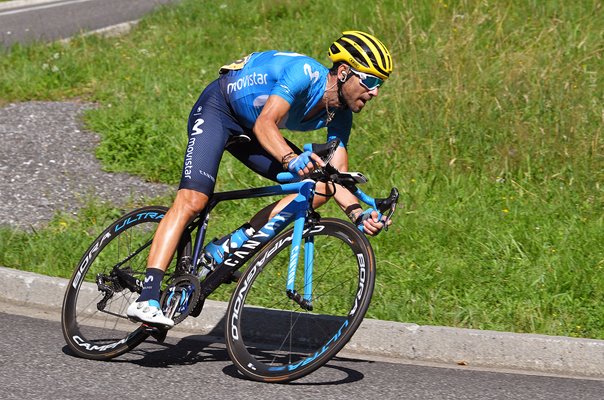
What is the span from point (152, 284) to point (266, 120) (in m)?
1.07

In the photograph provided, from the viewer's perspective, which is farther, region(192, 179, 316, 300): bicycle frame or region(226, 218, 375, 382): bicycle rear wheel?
region(192, 179, 316, 300): bicycle frame

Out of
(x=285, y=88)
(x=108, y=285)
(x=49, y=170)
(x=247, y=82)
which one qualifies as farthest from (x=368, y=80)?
(x=49, y=170)

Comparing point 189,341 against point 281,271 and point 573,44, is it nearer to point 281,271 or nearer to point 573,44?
point 281,271

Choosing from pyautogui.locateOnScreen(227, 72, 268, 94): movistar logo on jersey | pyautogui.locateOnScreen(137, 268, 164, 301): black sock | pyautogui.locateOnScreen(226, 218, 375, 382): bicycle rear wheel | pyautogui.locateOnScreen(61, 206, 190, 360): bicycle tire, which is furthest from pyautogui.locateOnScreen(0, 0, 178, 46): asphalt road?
pyautogui.locateOnScreen(137, 268, 164, 301): black sock

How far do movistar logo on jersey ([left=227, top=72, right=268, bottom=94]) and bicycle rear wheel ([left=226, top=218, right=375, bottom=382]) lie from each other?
81 cm

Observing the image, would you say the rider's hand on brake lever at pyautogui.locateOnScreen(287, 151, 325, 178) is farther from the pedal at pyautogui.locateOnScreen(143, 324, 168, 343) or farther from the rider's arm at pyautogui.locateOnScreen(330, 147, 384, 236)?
the pedal at pyautogui.locateOnScreen(143, 324, 168, 343)

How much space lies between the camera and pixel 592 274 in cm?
678

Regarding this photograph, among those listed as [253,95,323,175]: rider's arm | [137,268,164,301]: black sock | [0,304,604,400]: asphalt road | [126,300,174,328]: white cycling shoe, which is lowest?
[0,304,604,400]: asphalt road

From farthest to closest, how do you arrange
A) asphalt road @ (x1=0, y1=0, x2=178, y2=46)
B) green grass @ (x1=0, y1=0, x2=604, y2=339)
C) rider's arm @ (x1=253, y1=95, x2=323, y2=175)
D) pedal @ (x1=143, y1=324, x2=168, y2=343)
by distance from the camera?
1. asphalt road @ (x1=0, y1=0, x2=178, y2=46)
2. green grass @ (x1=0, y1=0, x2=604, y2=339)
3. pedal @ (x1=143, y1=324, x2=168, y2=343)
4. rider's arm @ (x1=253, y1=95, x2=323, y2=175)

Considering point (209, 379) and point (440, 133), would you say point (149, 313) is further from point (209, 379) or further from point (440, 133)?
point (440, 133)

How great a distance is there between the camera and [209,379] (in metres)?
5.33

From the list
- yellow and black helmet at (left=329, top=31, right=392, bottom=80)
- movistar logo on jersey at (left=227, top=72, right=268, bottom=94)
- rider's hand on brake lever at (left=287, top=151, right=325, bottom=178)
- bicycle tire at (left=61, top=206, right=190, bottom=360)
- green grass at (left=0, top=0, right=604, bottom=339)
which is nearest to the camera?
rider's hand on brake lever at (left=287, top=151, right=325, bottom=178)

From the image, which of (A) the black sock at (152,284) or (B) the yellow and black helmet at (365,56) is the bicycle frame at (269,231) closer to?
(A) the black sock at (152,284)

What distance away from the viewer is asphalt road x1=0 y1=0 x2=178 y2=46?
16.4 m
